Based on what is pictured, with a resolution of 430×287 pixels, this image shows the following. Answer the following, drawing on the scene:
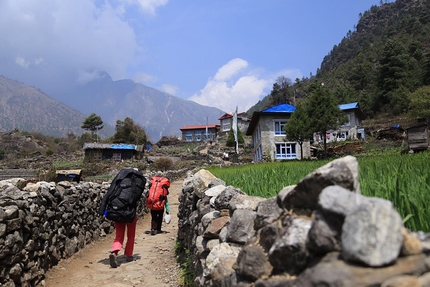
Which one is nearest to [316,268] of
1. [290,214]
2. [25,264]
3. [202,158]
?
[290,214]

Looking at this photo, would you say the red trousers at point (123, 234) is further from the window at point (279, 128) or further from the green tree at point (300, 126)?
the window at point (279, 128)

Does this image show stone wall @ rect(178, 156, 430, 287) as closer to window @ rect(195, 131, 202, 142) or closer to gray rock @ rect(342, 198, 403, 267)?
gray rock @ rect(342, 198, 403, 267)

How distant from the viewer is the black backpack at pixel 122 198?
5.65 metres

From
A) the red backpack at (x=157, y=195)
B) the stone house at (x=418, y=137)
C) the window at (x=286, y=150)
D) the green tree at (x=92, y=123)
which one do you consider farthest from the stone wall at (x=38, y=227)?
the green tree at (x=92, y=123)

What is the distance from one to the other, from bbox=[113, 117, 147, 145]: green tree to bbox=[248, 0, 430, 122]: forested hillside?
119 ft

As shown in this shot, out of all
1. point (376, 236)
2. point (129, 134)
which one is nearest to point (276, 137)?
point (376, 236)

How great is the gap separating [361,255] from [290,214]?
Result: 25.6 inches

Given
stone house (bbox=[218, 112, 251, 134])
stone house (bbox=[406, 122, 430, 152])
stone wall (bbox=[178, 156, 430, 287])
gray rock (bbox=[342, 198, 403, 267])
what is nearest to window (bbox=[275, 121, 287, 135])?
stone house (bbox=[406, 122, 430, 152])

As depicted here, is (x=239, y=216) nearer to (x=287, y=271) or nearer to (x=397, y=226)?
(x=287, y=271)

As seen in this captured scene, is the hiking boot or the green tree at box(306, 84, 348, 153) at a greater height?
the green tree at box(306, 84, 348, 153)

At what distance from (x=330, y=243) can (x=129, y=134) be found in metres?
67.3

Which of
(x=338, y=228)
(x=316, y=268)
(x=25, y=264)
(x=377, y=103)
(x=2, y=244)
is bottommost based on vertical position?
(x=25, y=264)

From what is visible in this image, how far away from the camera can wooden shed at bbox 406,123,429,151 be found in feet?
42.4

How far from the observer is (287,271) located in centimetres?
165
